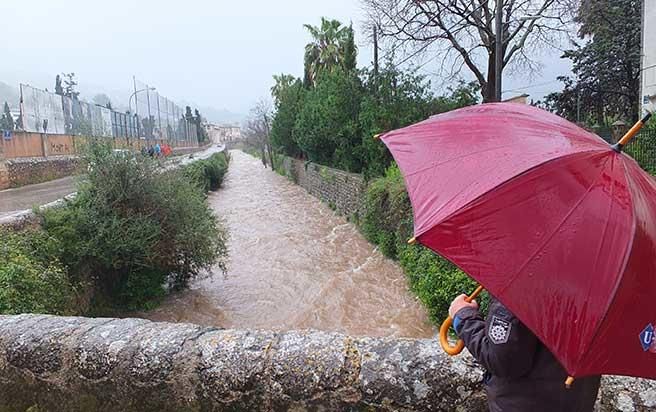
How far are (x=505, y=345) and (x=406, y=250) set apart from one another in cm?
730

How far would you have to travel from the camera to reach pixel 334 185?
16938 millimetres

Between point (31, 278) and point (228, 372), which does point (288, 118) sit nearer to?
point (31, 278)

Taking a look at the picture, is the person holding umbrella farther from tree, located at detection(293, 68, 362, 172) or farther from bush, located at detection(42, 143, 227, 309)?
tree, located at detection(293, 68, 362, 172)

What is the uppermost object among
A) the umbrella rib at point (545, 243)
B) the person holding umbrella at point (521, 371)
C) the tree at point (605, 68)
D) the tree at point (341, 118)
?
the tree at point (605, 68)

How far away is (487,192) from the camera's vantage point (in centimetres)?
131

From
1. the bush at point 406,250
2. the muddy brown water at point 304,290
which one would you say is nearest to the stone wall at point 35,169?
the muddy brown water at point 304,290

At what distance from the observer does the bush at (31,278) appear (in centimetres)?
465

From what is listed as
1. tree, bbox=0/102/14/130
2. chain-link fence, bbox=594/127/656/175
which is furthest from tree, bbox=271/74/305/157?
chain-link fence, bbox=594/127/656/175

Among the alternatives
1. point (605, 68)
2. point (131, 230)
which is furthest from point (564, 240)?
point (605, 68)

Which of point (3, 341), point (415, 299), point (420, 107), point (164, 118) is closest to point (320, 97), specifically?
point (420, 107)

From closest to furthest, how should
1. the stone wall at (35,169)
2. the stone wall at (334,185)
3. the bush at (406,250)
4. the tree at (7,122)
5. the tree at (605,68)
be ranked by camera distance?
the bush at (406,250) < the stone wall at (334,185) < the stone wall at (35,169) < the tree at (7,122) < the tree at (605,68)

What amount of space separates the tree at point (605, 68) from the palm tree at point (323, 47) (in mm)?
13543

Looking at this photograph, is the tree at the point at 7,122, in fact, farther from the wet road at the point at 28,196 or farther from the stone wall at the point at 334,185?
the stone wall at the point at 334,185

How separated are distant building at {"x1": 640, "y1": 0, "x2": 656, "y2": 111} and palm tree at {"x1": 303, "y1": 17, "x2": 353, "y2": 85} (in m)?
18.2
